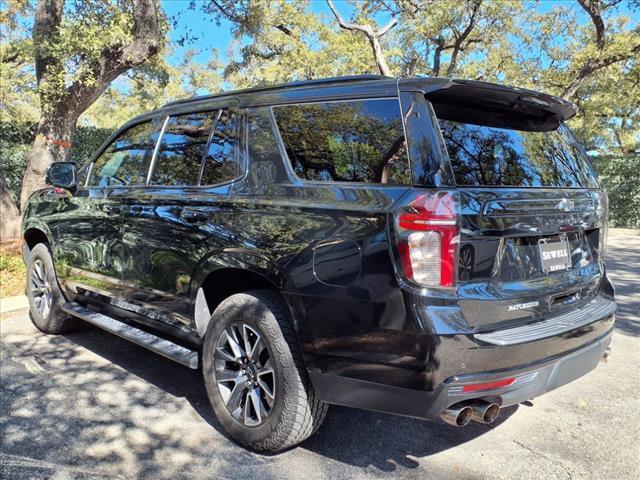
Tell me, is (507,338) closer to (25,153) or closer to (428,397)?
(428,397)

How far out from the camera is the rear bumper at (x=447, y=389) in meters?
2.26

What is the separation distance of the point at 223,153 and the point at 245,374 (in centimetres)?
135

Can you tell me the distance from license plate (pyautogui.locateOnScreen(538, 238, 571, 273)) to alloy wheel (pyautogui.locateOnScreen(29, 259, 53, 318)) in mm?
4190

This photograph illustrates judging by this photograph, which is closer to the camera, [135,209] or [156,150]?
[135,209]

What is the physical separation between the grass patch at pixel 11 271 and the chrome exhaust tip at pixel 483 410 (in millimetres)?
6033

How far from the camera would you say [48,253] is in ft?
15.9

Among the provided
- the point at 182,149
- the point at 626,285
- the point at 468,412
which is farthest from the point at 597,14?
the point at 468,412

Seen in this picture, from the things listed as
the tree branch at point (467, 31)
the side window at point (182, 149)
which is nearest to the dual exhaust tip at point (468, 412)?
the side window at point (182, 149)

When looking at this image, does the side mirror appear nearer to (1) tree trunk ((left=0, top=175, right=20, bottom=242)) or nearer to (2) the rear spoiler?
(2) the rear spoiler

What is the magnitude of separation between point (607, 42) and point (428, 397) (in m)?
13.7

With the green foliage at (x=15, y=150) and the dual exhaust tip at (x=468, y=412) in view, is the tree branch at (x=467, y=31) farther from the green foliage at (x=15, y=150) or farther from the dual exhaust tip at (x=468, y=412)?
the dual exhaust tip at (x=468, y=412)

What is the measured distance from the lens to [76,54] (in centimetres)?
698

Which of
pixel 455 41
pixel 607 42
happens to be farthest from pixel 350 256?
pixel 455 41

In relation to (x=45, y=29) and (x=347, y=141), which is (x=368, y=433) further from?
(x=45, y=29)
